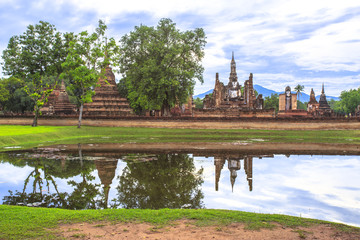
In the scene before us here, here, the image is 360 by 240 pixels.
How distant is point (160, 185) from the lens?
12492 millimetres

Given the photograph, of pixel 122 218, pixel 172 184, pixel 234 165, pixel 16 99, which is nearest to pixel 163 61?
pixel 234 165

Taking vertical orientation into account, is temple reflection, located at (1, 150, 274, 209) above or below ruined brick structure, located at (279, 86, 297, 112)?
below

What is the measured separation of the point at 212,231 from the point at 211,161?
10874 millimetres

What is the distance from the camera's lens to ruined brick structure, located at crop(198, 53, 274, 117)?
1704 inches

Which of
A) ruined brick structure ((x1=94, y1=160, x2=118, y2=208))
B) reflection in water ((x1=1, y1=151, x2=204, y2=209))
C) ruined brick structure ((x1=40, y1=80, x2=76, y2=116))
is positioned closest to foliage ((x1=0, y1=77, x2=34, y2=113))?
ruined brick structure ((x1=40, y1=80, x2=76, y2=116))

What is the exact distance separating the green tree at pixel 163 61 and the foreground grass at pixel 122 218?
3197 centimetres

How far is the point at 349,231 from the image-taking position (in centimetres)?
751

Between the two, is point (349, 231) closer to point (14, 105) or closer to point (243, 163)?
point (243, 163)

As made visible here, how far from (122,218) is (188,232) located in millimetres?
1809

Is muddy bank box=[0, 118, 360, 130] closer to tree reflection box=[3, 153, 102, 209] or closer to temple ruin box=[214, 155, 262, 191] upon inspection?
temple ruin box=[214, 155, 262, 191]

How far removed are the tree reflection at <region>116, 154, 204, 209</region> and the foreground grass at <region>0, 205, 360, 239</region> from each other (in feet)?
3.86

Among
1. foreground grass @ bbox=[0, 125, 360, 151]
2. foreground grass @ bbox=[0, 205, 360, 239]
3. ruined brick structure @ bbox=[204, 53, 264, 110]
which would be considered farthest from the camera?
ruined brick structure @ bbox=[204, 53, 264, 110]

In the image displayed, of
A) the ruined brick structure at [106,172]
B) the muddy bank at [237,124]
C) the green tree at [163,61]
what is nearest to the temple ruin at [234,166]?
the ruined brick structure at [106,172]

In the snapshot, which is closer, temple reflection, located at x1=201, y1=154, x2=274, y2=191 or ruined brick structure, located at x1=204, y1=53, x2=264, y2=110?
temple reflection, located at x1=201, y1=154, x2=274, y2=191
